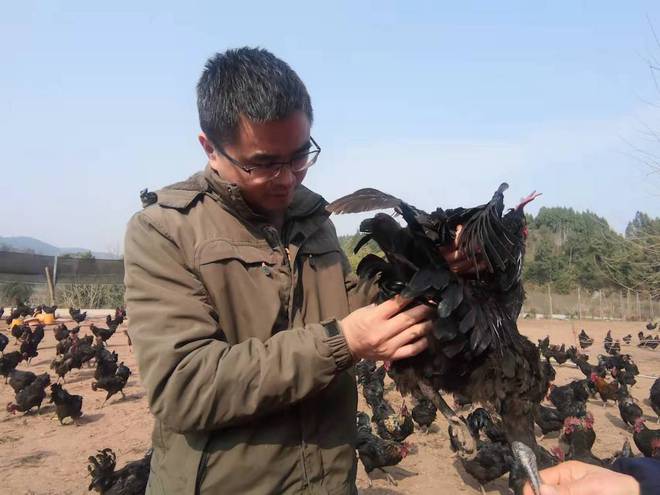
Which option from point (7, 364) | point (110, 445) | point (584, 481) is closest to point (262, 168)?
point (584, 481)

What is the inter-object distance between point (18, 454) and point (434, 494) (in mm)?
5653

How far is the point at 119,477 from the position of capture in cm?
514

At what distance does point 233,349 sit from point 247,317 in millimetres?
223

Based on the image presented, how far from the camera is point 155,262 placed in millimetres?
1786

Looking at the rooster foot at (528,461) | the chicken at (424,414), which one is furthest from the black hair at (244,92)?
the chicken at (424,414)

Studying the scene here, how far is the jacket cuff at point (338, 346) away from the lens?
5.79 ft

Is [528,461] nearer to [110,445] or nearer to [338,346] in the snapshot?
[338,346]

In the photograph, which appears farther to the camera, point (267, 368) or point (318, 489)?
point (318, 489)

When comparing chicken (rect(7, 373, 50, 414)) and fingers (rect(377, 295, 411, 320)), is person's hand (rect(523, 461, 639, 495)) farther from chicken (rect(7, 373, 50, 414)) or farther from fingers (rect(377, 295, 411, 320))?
chicken (rect(7, 373, 50, 414))

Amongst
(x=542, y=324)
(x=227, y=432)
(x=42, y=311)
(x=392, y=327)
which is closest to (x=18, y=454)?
(x=227, y=432)

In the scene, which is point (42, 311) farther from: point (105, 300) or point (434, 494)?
point (434, 494)

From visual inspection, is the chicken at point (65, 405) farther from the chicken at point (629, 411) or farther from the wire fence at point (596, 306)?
the wire fence at point (596, 306)

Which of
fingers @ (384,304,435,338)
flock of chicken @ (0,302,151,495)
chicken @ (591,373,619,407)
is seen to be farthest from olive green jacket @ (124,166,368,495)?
chicken @ (591,373,619,407)

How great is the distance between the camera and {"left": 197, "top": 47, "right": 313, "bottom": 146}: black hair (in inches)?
72.5
